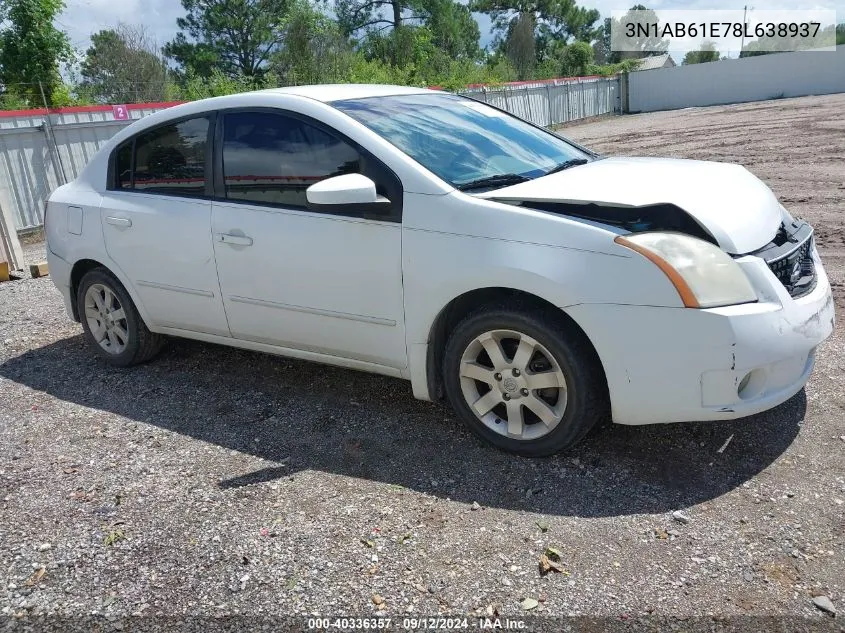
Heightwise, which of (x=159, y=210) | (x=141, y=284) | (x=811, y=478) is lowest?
(x=811, y=478)

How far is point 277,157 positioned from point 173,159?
0.90 m

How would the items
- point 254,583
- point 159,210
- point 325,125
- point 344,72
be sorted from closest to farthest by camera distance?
point 254,583 → point 325,125 → point 159,210 → point 344,72

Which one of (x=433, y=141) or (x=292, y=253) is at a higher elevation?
(x=433, y=141)

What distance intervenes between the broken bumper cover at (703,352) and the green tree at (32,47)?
21544 mm

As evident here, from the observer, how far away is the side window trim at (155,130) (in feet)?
13.9

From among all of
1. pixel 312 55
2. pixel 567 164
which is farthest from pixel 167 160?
pixel 312 55

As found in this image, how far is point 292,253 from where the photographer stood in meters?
3.85

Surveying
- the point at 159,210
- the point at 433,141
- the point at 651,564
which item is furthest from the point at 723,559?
the point at 159,210

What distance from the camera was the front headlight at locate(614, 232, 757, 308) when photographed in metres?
2.91

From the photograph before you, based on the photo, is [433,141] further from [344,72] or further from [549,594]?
[344,72]

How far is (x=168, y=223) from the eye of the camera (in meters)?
4.36

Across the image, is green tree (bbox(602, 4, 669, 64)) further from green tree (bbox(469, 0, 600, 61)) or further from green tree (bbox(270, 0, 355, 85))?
green tree (bbox(270, 0, 355, 85))

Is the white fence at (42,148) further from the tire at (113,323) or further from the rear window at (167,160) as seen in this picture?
the rear window at (167,160)

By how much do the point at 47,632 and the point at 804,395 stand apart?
370cm
